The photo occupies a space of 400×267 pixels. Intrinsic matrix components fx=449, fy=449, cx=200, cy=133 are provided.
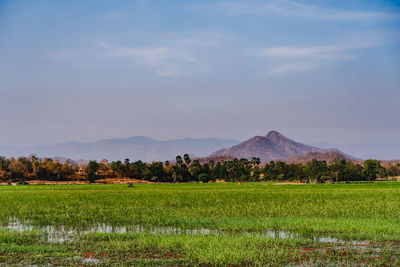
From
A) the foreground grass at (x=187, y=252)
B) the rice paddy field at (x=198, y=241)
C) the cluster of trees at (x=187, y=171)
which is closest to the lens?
the foreground grass at (x=187, y=252)

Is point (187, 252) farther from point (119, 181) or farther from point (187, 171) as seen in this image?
point (187, 171)

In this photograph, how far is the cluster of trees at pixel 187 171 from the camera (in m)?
100

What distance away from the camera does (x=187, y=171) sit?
361 ft

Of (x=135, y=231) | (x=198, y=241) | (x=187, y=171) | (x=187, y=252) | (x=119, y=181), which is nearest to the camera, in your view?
(x=187, y=252)

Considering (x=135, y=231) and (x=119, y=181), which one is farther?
(x=119, y=181)

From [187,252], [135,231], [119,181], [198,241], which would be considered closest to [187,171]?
[119,181]

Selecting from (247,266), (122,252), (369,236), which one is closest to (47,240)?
(122,252)

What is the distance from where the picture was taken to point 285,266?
10.7 meters

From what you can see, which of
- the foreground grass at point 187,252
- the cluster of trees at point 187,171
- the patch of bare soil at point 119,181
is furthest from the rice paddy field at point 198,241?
the patch of bare soil at point 119,181

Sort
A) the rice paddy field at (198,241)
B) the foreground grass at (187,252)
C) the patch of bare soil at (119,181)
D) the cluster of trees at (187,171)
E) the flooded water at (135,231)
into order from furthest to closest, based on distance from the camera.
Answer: the patch of bare soil at (119,181) → the cluster of trees at (187,171) → the flooded water at (135,231) → the rice paddy field at (198,241) → the foreground grass at (187,252)

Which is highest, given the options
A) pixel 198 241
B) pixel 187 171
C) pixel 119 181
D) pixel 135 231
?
pixel 187 171

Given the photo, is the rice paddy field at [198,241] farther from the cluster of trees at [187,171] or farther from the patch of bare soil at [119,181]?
the patch of bare soil at [119,181]

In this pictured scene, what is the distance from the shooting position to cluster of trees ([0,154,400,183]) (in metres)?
100

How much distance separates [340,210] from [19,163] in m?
94.5
